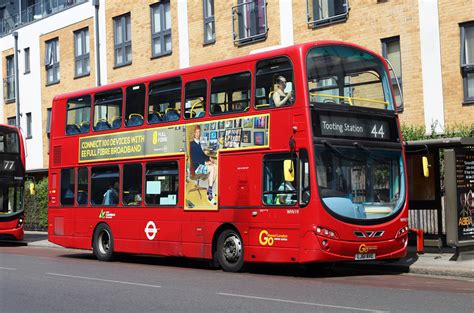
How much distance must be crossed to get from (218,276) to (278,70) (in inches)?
159

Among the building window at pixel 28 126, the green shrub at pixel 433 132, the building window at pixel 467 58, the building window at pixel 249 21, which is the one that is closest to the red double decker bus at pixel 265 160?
the green shrub at pixel 433 132

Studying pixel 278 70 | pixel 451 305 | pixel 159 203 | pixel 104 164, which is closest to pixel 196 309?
pixel 451 305

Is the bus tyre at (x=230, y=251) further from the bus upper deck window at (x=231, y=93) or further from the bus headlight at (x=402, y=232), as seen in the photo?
the bus headlight at (x=402, y=232)

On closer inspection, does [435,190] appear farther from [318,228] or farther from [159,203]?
[159,203]

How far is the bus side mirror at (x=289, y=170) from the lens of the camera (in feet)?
45.2

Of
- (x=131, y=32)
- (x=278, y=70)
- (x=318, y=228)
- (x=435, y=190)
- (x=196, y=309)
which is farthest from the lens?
(x=131, y=32)

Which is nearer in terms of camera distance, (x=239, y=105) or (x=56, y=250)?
(x=239, y=105)

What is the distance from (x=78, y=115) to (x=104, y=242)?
3.37m

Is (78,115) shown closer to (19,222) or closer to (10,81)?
(19,222)

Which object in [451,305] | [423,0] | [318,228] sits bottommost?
[451,305]

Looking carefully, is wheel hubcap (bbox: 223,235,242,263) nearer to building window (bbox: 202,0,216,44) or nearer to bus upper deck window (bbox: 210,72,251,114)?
bus upper deck window (bbox: 210,72,251,114)

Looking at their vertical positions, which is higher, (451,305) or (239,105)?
(239,105)

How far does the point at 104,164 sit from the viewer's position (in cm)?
1919

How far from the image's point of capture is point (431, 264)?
49.8ft
